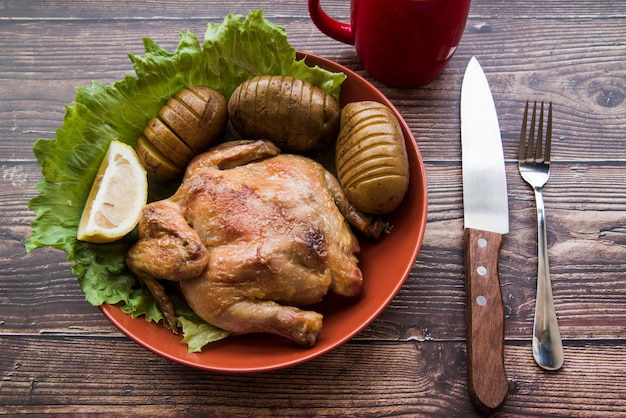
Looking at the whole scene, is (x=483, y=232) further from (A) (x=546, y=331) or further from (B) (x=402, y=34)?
(B) (x=402, y=34)

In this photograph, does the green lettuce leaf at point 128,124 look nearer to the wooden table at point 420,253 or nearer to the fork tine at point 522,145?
the wooden table at point 420,253

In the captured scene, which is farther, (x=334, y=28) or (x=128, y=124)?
(x=334, y=28)

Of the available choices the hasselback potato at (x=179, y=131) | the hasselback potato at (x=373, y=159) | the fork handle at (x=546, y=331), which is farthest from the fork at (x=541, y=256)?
the hasselback potato at (x=179, y=131)

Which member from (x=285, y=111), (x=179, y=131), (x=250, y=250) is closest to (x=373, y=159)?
(x=285, y=111)

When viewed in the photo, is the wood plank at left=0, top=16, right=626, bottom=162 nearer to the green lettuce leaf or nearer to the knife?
the knife

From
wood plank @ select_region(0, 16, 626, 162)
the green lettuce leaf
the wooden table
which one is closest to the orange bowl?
the green lettuce leaf

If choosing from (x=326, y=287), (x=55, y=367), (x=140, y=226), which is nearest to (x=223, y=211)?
(x=140, y=226)

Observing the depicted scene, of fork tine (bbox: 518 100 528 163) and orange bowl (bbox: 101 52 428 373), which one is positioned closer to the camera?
orange bowl (bbox: 101 52 428 373)
